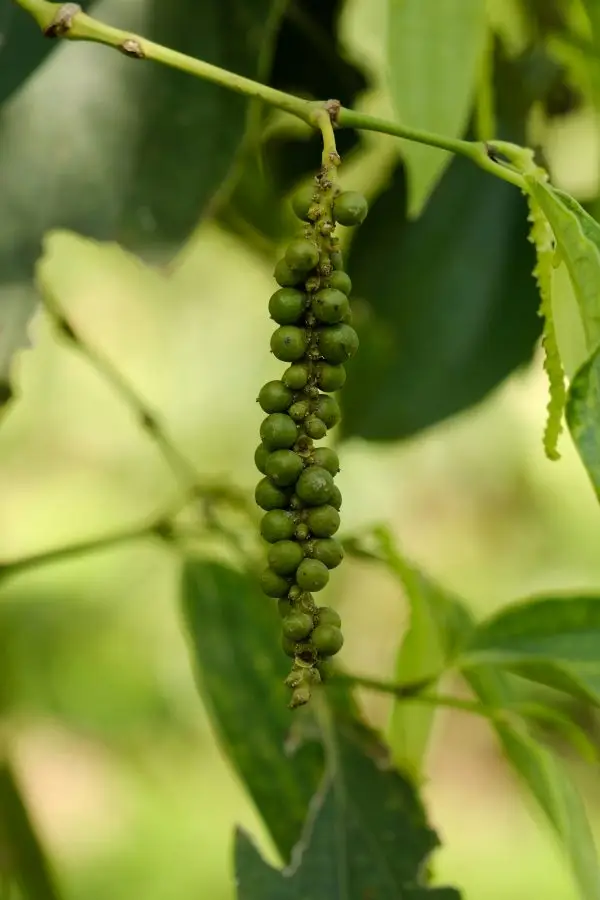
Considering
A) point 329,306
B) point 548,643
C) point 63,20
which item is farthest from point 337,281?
point 548,643

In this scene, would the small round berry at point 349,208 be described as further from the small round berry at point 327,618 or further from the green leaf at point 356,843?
the green leaf at point 356,843

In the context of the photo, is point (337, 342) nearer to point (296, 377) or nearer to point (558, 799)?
point (296, 377)

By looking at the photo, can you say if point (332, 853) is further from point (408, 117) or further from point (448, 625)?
point (408, 117)

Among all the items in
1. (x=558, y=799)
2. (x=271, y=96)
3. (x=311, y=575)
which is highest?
(x=271, y=96)

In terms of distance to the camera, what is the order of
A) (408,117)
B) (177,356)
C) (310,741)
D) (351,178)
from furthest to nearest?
(177,356), (351,178), (310,741), (408,117)

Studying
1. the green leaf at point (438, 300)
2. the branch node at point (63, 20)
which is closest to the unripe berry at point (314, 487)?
the branch node at point (63, 20)

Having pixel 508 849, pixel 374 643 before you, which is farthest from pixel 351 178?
pixel 508 849
